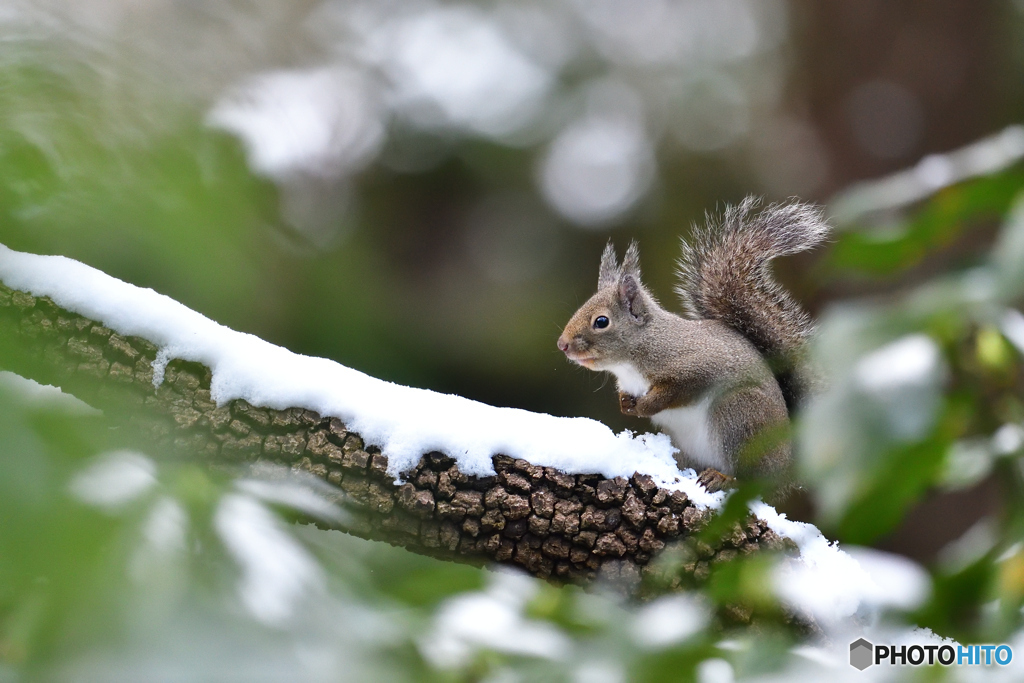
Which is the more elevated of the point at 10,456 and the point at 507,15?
the point at 507,15

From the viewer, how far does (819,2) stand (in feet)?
12.3

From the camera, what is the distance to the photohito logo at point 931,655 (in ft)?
2.26

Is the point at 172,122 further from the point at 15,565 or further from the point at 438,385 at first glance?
the point at 438,385

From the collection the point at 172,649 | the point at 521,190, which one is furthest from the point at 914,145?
the point at 172,649

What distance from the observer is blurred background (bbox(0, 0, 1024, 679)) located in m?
0.39

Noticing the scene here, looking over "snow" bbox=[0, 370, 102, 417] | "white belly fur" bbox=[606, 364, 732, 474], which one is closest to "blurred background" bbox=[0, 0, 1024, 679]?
"snow" bbox=[0, 370, 102, 417]

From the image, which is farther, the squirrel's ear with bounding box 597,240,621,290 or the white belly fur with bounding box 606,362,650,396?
the squirrel's ear with bounding box 597,240,621,290

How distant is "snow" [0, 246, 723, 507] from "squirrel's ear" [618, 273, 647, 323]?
0.82 m

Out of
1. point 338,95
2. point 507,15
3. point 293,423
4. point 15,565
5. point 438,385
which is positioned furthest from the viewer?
point 507,15

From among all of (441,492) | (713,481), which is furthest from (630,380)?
(441,492)

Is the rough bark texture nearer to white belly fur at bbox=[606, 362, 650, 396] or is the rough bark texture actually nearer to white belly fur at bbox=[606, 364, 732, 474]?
white belly fur at bbox=[606, 364, 732, 474]

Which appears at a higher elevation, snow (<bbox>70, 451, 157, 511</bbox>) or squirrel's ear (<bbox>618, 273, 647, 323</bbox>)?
squirrel's ear (<bbox>618, 273, 647, 323</bbox>)

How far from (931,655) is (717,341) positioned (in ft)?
4.70

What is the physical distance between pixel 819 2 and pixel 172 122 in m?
3.91
